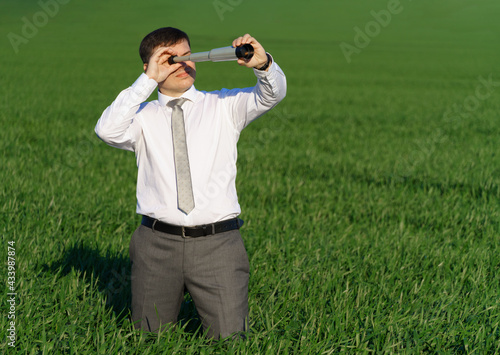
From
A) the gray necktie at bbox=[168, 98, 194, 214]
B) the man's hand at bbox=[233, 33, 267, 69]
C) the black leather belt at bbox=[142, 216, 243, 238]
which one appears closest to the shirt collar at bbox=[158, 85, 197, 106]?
the gray necktie at bbox=[168, 98, 194, 214]

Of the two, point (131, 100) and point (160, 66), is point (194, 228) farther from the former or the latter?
point (160, 66)

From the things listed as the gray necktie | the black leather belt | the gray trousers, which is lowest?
the gray trousers

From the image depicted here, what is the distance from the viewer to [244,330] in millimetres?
2738

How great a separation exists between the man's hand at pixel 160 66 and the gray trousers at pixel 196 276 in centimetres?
76

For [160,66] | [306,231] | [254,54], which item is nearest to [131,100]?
[160,66]

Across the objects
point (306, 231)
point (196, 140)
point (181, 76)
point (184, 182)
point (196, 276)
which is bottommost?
point (306, 231)

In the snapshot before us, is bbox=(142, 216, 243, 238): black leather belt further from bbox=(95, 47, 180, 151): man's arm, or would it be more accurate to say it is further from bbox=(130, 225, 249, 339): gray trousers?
bbox=(95, 47, 180, 151): man's arm

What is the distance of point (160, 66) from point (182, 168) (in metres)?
0.51

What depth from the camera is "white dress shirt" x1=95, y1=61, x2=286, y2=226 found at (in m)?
2.56

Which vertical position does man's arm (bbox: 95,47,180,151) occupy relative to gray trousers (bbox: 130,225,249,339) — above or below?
above

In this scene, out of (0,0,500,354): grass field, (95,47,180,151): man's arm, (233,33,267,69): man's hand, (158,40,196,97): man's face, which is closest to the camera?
(233,33,267,69): man's hand

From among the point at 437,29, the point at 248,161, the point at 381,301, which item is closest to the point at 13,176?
→ the point at 248,161

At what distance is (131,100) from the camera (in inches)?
97.3

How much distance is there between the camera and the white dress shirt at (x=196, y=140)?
256 centimetres
